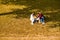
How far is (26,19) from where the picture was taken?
27.5 m

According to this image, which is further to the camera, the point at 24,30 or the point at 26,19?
the point at 26,19

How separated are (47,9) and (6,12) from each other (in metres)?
5.38

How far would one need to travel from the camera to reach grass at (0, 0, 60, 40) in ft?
80.7

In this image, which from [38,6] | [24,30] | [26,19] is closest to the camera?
[24,30]

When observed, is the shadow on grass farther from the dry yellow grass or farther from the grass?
the dry yellow grass

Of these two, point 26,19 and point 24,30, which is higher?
point 26,19

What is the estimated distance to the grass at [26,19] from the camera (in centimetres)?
2461

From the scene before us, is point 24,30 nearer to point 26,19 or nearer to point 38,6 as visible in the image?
point 26,19

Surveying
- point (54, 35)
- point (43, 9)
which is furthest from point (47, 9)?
point (54, 35)

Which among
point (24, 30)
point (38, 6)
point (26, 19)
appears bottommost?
point (24, 30)

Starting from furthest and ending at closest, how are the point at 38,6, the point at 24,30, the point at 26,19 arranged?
the point at 38,6 → the point at 26,19 → the point at 24,30

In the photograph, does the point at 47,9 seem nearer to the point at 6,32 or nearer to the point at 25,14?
the point at 25,14

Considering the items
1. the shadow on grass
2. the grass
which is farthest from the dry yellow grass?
the shadow on grass

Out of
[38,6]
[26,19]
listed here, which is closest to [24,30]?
[26,19]
